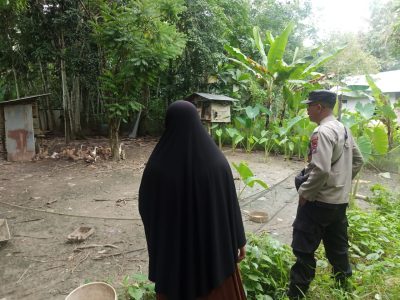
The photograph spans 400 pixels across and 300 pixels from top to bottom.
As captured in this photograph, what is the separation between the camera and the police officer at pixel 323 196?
2.31 metres

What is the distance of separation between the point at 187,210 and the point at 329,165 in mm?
1260

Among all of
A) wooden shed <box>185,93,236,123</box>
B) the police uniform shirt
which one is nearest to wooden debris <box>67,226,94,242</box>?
the police uniform shirt

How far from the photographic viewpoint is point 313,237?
2.39 metres

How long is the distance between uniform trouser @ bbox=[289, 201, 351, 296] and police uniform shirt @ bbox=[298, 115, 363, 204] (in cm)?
9

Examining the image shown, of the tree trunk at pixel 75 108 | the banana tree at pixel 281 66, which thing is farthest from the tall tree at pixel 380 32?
the tree trunk at pixel 75 108

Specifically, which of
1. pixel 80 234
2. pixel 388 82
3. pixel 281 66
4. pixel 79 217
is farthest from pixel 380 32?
pixel 80 234

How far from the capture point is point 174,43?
23.2 feet

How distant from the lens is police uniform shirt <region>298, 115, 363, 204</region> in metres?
2.28

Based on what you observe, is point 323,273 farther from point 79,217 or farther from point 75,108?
point 75,108

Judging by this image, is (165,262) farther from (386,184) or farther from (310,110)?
(386,184)

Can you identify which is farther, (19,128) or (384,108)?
(19,128)

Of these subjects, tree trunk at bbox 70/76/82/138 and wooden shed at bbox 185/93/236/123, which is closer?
wooden shed at bbox 185/93/236/123

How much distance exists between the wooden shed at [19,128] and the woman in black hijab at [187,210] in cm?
778

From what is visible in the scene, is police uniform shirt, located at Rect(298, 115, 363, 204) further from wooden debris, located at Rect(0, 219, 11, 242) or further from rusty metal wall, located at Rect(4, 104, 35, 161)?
rusty metal wall, located at Rect(4, 104, 35, 161)
